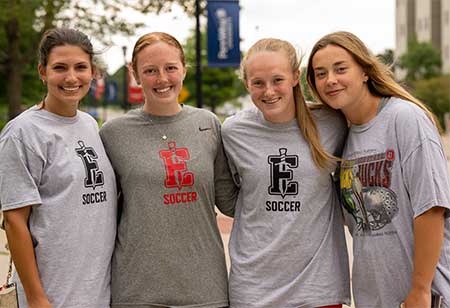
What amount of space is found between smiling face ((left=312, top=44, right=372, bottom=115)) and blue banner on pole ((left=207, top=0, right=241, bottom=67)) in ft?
39.7

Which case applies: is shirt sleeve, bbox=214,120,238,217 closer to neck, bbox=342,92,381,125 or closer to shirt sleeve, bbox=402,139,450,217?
neck, bbox=342,92,381,125

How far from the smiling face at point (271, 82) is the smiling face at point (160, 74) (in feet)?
1.32

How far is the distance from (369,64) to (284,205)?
2.78 feet

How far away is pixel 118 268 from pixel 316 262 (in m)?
1.03

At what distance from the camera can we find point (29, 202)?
3486 millimetres

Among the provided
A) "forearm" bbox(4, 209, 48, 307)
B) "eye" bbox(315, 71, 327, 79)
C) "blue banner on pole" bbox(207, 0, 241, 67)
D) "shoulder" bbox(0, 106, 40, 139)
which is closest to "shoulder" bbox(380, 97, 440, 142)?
"eye" bbox(315, 71, 327, 79)

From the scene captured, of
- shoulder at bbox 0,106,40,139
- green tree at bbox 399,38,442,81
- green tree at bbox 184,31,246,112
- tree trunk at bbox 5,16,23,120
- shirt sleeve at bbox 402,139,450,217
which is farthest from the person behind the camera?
green tree at bbox 399,38,442,81

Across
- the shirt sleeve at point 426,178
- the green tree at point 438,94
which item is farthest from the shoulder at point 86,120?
the green tree at point 438,94

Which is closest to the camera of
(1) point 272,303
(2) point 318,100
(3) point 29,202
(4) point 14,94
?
(3) point 29,202

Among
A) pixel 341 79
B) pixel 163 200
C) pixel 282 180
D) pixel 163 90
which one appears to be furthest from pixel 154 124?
pixel 341 79

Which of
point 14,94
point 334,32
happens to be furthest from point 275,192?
point 14,94

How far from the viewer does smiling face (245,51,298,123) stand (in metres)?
3.81

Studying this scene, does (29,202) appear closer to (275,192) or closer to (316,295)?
(275,192)

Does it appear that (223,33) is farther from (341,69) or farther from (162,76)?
(341,69)
